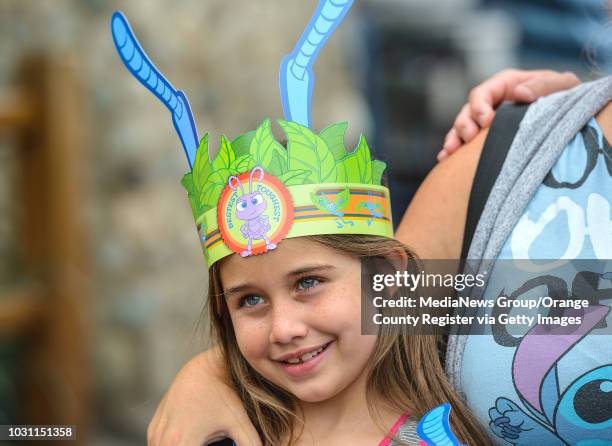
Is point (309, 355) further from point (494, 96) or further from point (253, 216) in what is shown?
point (494, 96)

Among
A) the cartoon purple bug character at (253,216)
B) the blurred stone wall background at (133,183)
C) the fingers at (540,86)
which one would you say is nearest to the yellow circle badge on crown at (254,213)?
the cartoon purple bug character at (253,216)

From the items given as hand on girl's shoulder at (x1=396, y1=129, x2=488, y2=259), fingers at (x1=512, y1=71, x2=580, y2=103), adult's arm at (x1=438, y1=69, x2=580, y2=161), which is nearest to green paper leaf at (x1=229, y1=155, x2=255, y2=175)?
hand on girl's shoulder at (x1=396, y1=129, x2=488, y2=259)

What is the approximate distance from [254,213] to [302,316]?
0.57 feet

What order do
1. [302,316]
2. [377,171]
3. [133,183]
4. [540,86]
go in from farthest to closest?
[133,183] → [540,86] → [377,171] → [302,316]

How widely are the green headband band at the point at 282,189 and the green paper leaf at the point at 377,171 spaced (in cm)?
2

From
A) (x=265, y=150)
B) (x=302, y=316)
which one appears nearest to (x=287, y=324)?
(x=302, y=316)

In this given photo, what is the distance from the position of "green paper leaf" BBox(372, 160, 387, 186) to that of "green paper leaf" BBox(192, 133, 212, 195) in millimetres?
266

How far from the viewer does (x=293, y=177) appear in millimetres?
1433

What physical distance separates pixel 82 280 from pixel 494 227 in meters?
1.99

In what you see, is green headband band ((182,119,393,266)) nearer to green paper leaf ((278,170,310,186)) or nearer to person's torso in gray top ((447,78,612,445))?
green paper leaf ((278,170,310,186))

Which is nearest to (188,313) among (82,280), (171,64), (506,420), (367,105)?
(82,280)

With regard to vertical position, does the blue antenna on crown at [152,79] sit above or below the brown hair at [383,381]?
above

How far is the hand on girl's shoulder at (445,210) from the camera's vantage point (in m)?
1.60

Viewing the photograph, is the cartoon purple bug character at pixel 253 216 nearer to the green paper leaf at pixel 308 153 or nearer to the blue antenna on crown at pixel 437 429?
the green paper leaf at pixel 308 153
